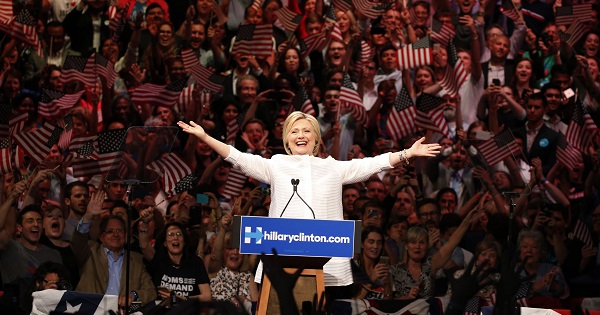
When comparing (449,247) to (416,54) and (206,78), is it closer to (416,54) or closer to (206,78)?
(416,54)

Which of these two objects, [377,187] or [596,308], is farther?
[377,187]

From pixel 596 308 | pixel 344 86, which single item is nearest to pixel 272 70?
pixel 344 86

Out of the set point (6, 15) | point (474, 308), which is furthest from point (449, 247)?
point (6, 15)

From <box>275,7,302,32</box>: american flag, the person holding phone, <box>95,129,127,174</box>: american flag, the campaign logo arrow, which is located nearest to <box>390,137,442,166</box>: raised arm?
the person holding phone

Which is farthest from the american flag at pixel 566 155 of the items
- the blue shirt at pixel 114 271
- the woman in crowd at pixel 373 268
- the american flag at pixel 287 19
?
the blue shirt at pixel 114 271

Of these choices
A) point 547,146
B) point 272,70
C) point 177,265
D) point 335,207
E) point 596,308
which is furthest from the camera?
point 272,70

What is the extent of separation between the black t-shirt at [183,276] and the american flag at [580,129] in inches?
165

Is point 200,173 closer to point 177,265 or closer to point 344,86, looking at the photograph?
point 344,86

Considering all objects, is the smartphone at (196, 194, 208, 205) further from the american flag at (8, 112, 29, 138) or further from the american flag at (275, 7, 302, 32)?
the american flag at (275, 7, 302, 32)

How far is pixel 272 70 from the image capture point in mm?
11211

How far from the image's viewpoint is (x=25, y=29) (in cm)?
1088

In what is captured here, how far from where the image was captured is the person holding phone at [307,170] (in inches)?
223

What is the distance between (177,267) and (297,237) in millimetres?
2916

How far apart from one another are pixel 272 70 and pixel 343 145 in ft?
4.26
